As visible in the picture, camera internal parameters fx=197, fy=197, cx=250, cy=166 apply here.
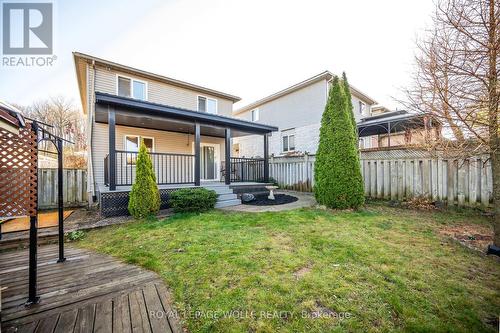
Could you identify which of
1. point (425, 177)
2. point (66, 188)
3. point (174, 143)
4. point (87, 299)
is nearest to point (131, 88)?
point (174, 143)

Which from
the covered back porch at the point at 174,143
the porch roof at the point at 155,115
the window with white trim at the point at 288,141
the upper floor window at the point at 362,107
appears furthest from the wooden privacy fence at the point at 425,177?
the upper floor window at the point at 362,107

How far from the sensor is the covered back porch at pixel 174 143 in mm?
6434

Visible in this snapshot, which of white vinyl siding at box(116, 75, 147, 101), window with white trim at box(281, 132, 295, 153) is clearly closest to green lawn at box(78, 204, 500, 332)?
white vinyl siding at box(116, 75, 147, 101)

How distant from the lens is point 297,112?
15.0 m

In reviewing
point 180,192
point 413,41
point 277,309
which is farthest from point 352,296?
point 180,192

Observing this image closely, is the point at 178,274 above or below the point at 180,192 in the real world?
below

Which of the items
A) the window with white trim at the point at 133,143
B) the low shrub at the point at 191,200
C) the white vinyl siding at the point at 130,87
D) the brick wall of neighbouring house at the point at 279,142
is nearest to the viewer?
the low shrub at the point at 191,200

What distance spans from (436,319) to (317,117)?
Result: 13.3 metres

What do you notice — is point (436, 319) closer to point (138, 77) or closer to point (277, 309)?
point (277, 309)

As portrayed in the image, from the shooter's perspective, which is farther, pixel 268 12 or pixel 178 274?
pixel 268 12

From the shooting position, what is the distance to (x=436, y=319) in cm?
173

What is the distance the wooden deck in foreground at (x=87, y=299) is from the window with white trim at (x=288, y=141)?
555 inches

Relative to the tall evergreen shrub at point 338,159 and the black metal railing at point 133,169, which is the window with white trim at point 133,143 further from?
the tall evergreen shrub at point 338,159

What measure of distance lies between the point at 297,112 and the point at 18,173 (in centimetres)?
1482
